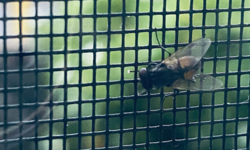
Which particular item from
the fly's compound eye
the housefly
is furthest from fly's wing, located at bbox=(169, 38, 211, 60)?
the fly's compound eye

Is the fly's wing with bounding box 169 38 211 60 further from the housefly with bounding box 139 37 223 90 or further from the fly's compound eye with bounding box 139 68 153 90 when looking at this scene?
the fly's compound eye with bounding box 139 68 153 90

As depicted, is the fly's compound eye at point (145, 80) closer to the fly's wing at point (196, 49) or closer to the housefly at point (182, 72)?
the housefly at point (182, 72)

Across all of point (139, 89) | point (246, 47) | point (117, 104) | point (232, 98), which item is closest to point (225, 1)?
point (246, 47)

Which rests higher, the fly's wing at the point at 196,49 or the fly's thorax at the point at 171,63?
the fly's wing at the point at 196,49

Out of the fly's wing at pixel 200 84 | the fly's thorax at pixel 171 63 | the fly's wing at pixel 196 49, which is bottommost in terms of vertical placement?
the fly's wing at pixel 200 84

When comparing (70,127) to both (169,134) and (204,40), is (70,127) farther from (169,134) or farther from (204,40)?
(204,40)

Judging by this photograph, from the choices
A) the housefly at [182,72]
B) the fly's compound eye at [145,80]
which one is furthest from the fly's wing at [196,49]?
the fly's compound eye at [145,80]
